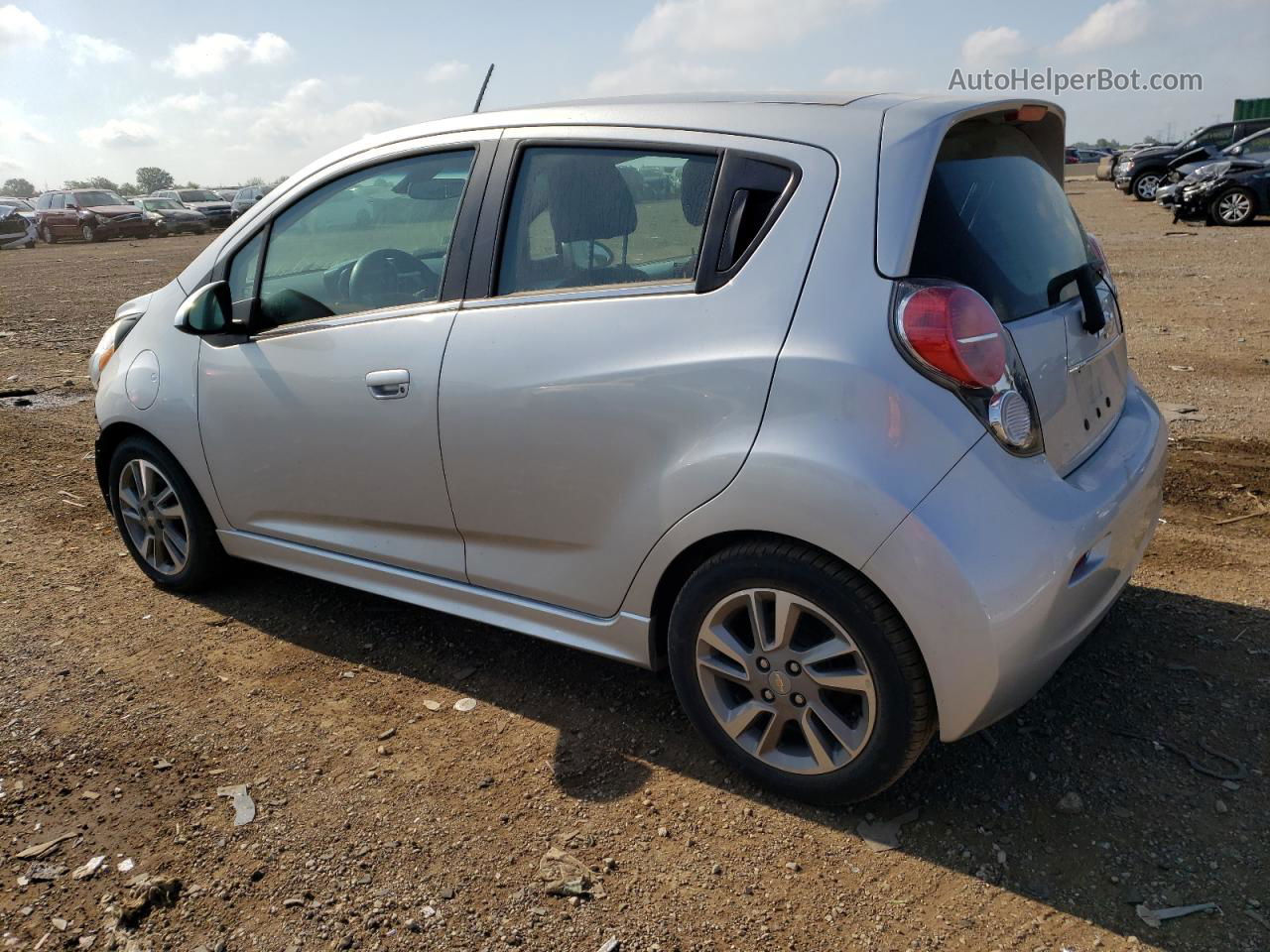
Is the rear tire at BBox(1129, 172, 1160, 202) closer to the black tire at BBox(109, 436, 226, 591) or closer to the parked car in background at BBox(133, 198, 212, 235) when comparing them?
the black tire at BBox(109, 436, 226, 591)

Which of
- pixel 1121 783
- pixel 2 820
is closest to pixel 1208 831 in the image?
pixel 1121 783

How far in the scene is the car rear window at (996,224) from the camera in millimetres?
2494

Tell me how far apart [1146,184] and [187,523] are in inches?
1068

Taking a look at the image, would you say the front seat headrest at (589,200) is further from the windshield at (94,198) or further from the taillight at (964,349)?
the windshield at (94,198)

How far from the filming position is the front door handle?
3.17 metres

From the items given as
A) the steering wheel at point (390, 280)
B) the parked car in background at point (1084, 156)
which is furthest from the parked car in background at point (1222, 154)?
the parked car in background at point (1084, 156)

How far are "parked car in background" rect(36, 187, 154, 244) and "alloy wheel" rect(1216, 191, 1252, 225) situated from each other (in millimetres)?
30516

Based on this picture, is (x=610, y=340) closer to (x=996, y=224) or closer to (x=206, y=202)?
(x=996, y=224)

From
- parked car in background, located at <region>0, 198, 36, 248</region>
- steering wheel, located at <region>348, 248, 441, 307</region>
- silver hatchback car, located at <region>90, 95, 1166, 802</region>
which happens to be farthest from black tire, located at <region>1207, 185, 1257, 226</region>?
parked car in background, located at <region>0, 198, 36, 248</region>

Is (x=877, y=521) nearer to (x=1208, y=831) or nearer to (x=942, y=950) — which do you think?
(x=942, y=950)

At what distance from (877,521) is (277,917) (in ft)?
5.75

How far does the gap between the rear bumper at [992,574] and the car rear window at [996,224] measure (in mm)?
462

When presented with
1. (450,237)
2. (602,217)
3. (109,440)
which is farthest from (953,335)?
(109,440)

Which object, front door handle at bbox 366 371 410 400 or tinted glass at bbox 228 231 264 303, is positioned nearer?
front door handle at bbox 366 371 410 400
